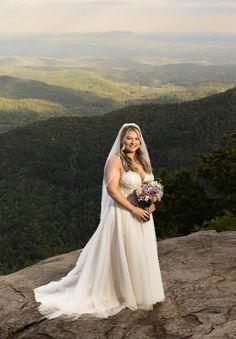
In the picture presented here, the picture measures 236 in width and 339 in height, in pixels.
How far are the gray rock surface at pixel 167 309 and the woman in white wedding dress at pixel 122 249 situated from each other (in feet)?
0.89

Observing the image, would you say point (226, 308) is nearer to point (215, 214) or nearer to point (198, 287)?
point (198, 287)

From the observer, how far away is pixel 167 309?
868cm

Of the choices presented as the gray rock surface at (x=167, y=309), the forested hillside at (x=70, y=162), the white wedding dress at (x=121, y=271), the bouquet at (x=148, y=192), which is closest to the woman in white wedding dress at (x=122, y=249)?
the white wedding dress at (x=121, y=271)

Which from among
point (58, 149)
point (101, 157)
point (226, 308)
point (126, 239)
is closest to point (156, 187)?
point (126, 239)

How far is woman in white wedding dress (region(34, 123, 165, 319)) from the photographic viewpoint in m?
8.72

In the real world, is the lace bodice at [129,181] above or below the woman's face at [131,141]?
below

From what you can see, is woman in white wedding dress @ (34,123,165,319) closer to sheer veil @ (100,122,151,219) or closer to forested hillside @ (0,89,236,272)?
sheer veil @ (100,122,151,219)

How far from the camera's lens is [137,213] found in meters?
8.75

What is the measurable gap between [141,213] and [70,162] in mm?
112347

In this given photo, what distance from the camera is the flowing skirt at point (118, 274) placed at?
8.77 m

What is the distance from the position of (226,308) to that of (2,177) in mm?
112336

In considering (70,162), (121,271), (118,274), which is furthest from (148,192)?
(70,162)

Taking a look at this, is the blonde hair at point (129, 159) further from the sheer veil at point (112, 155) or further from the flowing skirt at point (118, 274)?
the flowing skirt at point (118, 274)

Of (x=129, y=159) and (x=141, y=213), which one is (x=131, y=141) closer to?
(x=129, y=159)
